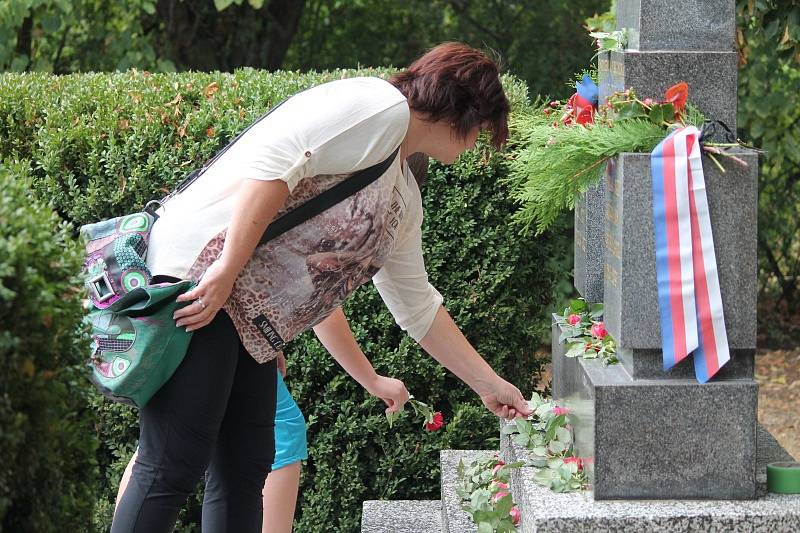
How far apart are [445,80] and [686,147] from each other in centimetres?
63

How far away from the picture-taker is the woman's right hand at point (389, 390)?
3.17 meters

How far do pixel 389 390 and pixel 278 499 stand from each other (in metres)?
0.60

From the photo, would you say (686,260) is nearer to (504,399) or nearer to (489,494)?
(504,399)

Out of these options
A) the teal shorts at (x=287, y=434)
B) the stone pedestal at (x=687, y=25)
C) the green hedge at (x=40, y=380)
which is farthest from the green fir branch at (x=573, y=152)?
the green hedge at (x=40, y=380)

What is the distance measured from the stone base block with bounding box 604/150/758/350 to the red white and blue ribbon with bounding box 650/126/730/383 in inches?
1.1

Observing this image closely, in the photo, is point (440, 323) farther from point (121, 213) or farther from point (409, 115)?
point (121, 213)

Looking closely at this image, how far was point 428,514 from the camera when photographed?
3852 millimetres

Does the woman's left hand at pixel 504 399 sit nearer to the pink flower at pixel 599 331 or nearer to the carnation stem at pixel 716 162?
the pink flower at pixel 599 331

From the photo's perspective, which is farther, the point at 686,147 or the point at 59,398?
the point at 686,147

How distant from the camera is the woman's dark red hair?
8.38 feet

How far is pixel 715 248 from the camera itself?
8.93 ft

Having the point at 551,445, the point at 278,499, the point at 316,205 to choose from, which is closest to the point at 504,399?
the point at 551,445

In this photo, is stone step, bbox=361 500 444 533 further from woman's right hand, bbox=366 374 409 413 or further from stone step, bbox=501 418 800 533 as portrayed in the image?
stone step, bbox=501 418 800 533

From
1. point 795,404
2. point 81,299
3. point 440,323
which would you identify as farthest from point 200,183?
point 795,404
